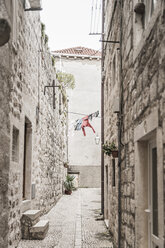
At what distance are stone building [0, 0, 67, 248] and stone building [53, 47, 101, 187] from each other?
1489 centimetres

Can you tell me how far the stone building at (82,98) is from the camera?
25016 millimetres

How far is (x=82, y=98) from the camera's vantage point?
26.7 metres

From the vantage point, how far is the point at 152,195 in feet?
12.1

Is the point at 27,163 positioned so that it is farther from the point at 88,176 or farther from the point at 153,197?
the point at 88,176

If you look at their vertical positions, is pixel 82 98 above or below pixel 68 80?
below

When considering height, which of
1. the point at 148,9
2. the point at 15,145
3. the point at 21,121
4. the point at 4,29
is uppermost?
Answer: the point at 148,9

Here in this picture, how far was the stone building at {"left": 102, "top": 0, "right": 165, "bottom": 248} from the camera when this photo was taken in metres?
2.98

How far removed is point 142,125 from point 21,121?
332cm

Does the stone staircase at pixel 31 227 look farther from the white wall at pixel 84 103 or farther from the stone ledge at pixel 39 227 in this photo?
the white wall at pixel 84 103

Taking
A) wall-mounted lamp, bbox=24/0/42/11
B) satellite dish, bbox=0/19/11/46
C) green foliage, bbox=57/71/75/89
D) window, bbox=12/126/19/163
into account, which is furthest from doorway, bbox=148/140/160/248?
green foliage, bbox=57/71/75/89

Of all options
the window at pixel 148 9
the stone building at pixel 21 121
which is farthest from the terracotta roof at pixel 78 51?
the window at pixel 148 9

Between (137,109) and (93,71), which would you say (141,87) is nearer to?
(137,109)

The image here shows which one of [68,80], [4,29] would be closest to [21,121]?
[4,29]

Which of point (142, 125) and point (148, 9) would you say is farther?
point (148, 9)
